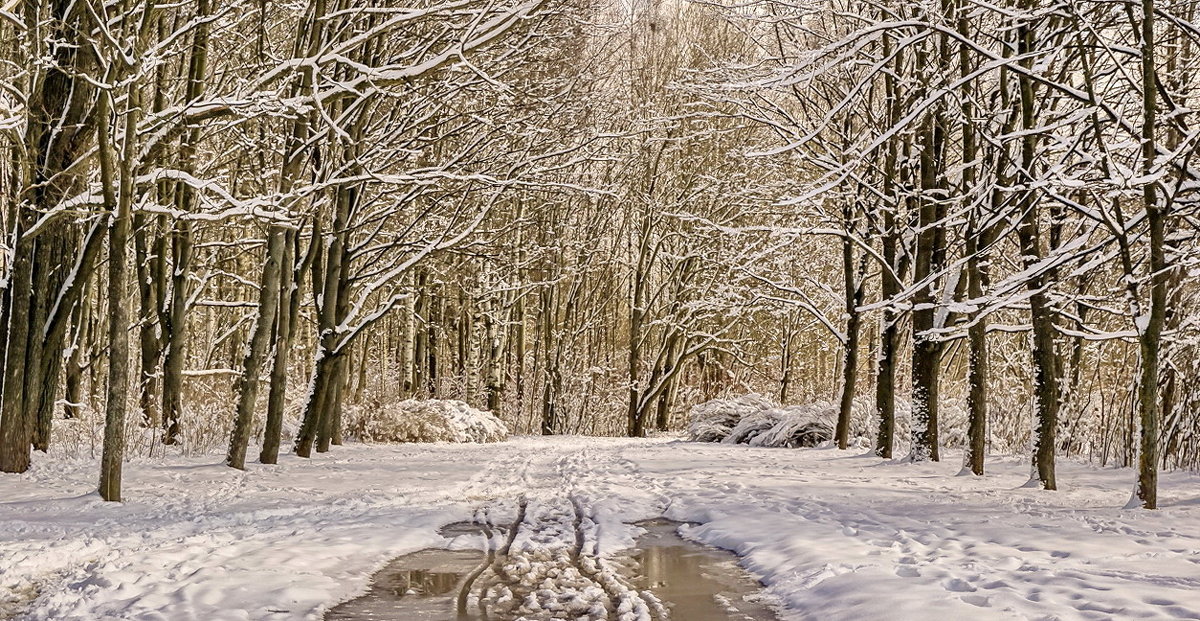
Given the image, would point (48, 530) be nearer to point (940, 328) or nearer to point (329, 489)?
point (329, 489)

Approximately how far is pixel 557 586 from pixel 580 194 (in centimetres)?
1162

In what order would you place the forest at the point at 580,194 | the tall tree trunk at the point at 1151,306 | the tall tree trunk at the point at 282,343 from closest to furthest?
the tall tree trunk at the point at 1151,306, the forest at the point at 580,194, the tall tree trunk at the point at 282,343

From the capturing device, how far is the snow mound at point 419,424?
20172mm

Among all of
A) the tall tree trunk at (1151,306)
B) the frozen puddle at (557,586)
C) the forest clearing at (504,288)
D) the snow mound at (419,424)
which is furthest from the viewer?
the snow mound at (419,424)

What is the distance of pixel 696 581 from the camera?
6.22 m

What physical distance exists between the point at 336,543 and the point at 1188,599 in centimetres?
540

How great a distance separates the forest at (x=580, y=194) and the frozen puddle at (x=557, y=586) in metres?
3.95

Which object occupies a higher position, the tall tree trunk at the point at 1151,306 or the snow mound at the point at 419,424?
the tall tree trunk at the point at 1151,306

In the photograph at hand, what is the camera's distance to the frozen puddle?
533 centimetres

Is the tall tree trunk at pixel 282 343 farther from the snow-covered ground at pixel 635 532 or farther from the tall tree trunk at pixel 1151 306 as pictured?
the tall tree trunk at pixel 1151 306

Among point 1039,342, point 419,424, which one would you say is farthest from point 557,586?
point 419,424

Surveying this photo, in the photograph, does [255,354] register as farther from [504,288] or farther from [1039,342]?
[504,288]

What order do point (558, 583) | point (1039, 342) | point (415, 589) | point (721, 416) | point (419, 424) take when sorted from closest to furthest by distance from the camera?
point (415, 589)
point (558, 583)
point (1039, 342)
point (419, 424)
point (721, 416)

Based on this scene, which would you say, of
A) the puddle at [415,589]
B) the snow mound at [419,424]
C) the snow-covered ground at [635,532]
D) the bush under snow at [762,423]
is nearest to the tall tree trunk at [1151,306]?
the snow-covered ground at [635,532]
